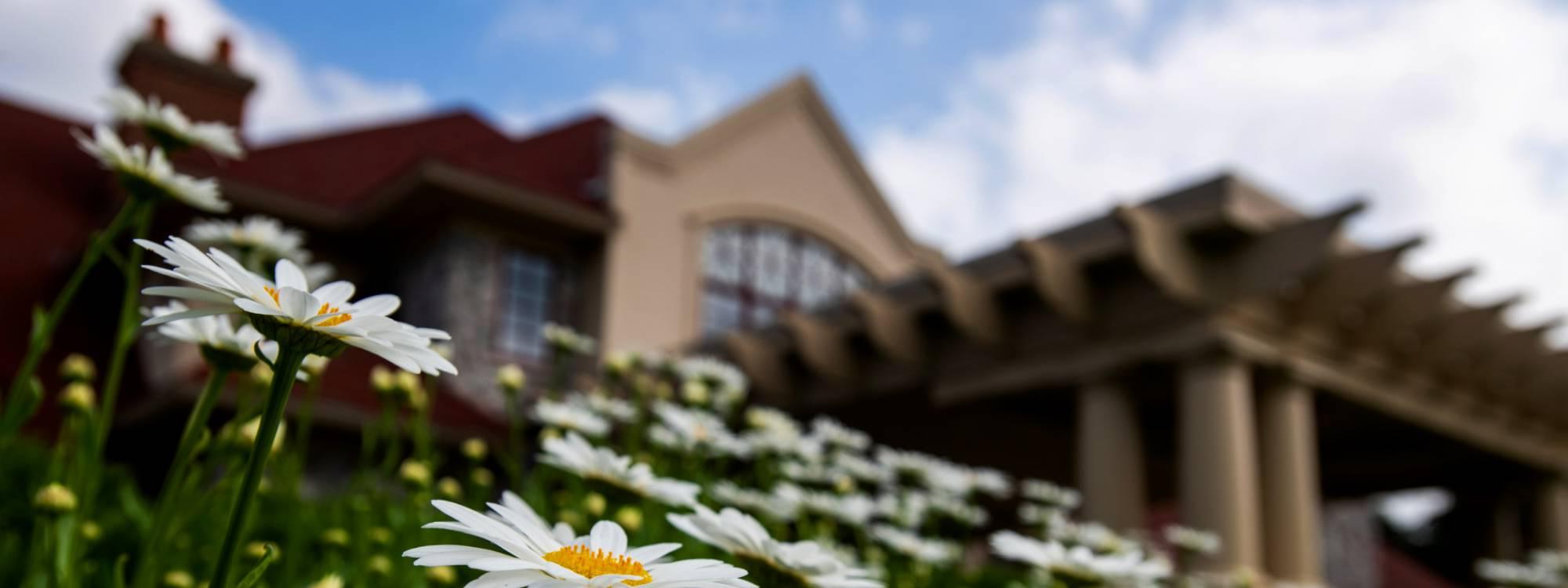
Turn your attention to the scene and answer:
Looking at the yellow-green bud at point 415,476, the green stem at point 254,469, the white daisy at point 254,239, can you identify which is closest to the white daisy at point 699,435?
the yellow-green bud at point 415,476

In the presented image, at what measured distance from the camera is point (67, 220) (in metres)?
15.0

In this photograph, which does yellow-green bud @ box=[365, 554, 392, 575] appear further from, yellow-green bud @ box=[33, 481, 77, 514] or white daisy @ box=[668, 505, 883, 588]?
white daisy @ box=[668, 505, 883, 588]

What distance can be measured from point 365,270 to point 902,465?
12.1 metres

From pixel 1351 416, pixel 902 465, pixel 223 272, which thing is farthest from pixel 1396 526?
pixel 223 272

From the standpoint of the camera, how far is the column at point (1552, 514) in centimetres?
1227

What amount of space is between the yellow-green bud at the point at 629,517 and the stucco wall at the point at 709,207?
11367 mm

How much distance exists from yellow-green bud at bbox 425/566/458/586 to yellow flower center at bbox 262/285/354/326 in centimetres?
95

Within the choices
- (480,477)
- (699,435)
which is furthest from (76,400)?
(699,435)

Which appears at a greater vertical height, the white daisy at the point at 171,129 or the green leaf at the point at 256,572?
the white daisy at the point at 171,129

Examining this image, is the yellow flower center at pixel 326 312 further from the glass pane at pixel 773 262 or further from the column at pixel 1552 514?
the glass pane at pixel 773 262

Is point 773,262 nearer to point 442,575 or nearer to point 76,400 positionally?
point 76,400

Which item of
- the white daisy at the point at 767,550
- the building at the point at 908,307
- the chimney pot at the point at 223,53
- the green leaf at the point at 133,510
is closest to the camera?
the white daisy at the point at 767,550

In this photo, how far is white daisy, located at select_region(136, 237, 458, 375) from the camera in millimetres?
1092

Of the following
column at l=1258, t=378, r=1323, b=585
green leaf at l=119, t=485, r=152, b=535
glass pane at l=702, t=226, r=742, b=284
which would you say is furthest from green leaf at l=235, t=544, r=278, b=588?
glass pane at l=702, t=226, r=742, b=284
